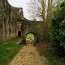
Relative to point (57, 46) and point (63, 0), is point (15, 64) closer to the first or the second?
point (57, 46)

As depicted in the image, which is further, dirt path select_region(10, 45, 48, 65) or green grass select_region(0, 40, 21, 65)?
green grass select_region(0, 40, 21, 65)

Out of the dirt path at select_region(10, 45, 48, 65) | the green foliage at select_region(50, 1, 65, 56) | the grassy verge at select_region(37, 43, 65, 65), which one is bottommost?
the dirt path at select_region(10, 45, 48, 65)

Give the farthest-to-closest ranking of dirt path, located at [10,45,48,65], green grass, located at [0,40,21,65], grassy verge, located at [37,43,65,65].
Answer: green grass, located at [0,40,21,65] < dirt path, located at [10,45,48,65] < grassy verge, located at [37,43,65,65]

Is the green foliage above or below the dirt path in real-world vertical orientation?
above

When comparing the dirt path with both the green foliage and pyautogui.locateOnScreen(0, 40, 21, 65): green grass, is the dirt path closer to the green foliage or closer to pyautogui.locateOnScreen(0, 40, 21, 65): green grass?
pyautogui.locateOnScreen(0, 40, 21, 65): green grass

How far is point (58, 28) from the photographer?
50.6 ft

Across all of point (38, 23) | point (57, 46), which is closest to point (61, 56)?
point (57, 46)

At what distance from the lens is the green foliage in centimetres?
1425

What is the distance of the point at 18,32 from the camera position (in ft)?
137

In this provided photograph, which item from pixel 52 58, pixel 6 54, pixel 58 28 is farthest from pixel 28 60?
pixel 58 28

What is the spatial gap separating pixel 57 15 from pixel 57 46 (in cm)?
238

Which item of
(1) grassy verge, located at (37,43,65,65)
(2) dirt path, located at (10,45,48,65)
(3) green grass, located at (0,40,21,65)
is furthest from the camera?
(3) green grass, located at (0,40,21,65)

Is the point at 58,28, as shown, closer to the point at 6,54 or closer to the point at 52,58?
the point at 52,58

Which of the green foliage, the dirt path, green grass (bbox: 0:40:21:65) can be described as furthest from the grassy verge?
green grass (bbox: 0:40:21:65)
